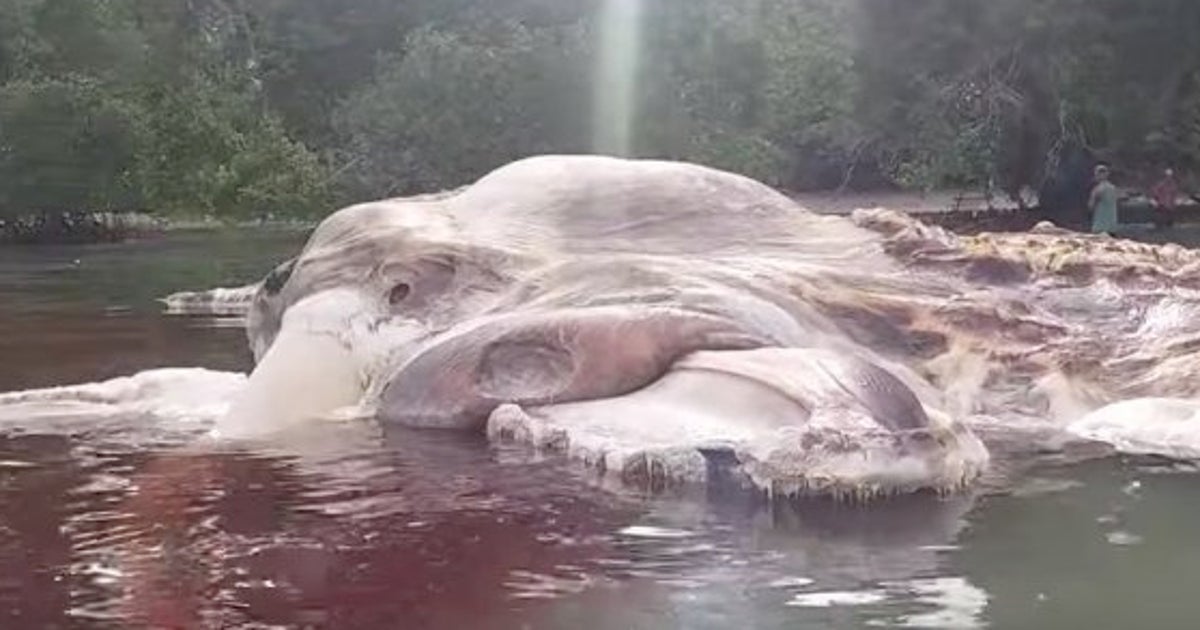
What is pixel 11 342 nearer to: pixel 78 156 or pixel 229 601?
pixel 229 601

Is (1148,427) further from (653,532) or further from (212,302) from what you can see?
(212,302)

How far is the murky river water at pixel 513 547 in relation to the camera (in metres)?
5.44

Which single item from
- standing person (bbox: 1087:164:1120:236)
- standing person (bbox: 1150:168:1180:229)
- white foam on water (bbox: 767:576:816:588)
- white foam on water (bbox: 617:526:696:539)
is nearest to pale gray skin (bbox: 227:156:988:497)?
white foam on water (bbox: 617:526:696:539)

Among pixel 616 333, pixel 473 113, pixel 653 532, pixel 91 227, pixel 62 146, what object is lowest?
pixel 91 227

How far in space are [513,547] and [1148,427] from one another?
3.70 m

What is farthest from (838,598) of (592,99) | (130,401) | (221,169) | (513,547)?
(221,169)

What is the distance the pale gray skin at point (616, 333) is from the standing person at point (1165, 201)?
22.7 meters

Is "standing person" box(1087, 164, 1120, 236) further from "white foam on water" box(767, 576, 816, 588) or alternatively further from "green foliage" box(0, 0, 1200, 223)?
"white foam on water" box(767, 576, 816, 588)

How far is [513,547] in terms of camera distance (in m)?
6.36

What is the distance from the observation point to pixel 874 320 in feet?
32.2

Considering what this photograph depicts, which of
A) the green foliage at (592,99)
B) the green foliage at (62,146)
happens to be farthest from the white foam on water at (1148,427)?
the green foliage at (62,146)

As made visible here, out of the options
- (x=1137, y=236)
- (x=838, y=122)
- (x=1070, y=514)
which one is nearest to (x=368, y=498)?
(x=1070, y=514)

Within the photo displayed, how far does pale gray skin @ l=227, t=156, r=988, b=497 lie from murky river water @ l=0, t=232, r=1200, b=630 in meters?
0.30

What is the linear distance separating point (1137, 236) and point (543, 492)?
2265 cm
